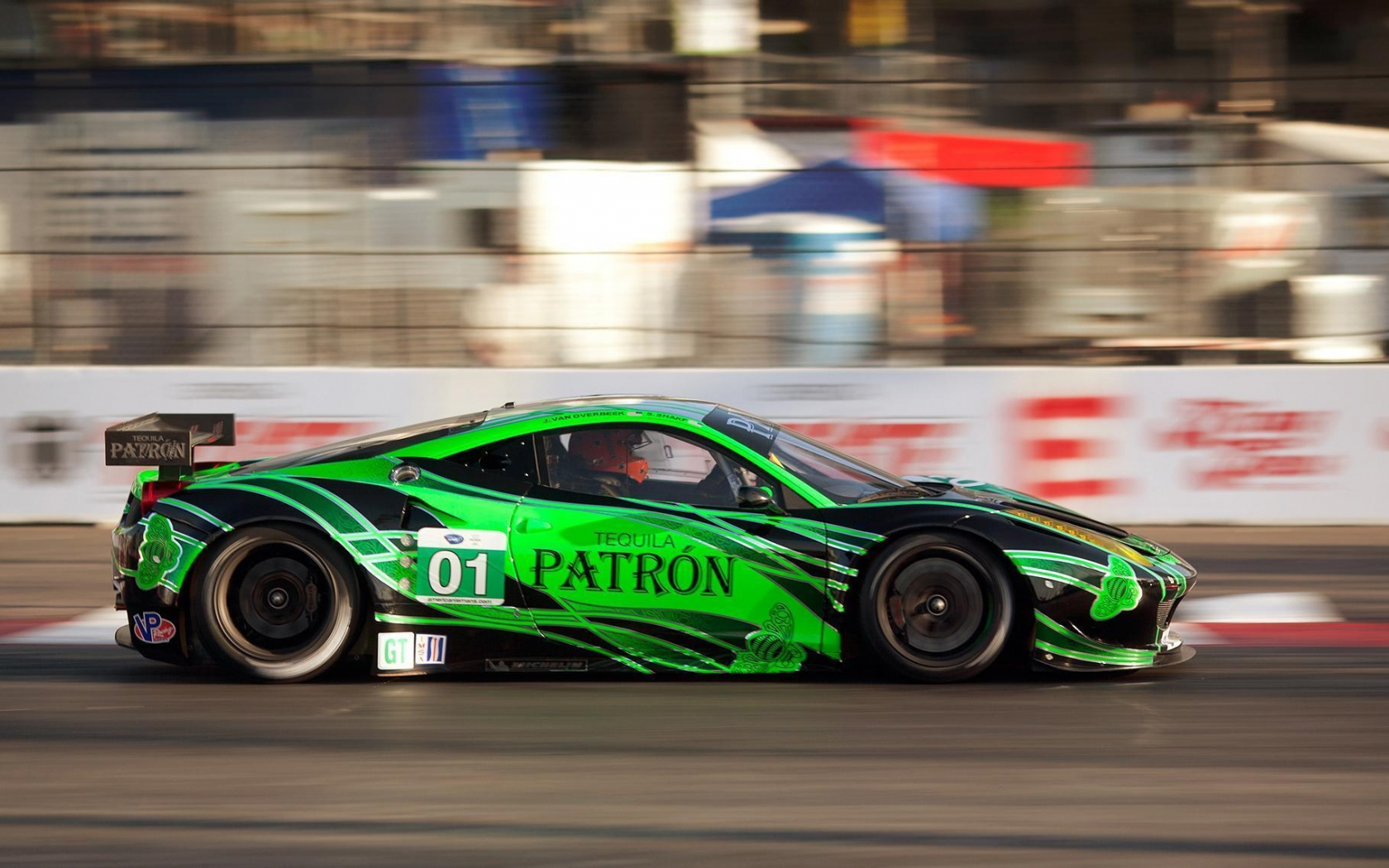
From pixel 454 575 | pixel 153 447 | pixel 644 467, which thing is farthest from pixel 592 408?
pixel 153 447

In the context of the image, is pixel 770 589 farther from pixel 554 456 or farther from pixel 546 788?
pixel 546 788

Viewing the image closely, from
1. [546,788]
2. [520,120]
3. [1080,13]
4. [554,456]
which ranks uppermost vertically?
[1080,13]

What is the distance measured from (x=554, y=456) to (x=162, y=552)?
1539mm

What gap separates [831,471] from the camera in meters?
6.61

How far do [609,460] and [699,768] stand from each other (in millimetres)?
1639

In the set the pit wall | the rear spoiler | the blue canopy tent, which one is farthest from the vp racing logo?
the blue canopy tent

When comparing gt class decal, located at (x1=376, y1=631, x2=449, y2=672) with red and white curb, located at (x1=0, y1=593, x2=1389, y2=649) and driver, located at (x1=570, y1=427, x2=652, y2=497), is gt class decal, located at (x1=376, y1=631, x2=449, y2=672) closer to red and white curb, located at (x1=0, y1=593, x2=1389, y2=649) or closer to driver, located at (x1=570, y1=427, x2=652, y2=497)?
driver, located at (x1=570, y1=427, x2=652, y2=497)

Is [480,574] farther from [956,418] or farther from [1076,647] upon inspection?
[956,418]

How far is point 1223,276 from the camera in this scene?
41.1 ft

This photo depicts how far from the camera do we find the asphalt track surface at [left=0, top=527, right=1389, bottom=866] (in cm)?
436

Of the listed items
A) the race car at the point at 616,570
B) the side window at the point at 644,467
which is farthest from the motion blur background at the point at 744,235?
the side window at the point at 644,467

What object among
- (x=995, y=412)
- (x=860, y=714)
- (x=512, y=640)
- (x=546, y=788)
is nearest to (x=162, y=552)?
(x=512, y=640)

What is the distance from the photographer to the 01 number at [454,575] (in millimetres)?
6234

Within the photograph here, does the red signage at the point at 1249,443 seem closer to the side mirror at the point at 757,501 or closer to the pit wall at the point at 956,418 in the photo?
the pit wall at the point at 956,418
